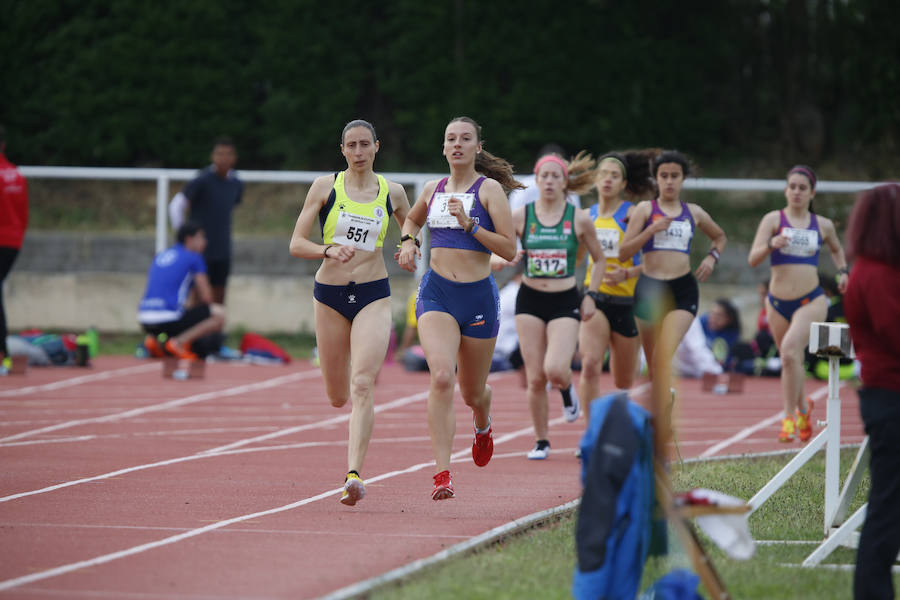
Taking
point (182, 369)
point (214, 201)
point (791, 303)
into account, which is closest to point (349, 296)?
point (791, 303)

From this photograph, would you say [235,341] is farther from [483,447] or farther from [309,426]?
[483,447]

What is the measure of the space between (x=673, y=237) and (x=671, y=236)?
0.02 m

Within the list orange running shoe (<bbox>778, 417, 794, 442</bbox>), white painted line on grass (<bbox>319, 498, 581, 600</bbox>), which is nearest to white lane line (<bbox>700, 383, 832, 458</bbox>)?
orange running shoe (<bbox>778, 417, 794, 442</bbox>)

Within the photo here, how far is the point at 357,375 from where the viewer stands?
8.23 meters

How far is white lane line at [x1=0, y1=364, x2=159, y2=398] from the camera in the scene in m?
14.6

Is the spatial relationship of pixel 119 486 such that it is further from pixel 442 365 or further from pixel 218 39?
pixel 218 39

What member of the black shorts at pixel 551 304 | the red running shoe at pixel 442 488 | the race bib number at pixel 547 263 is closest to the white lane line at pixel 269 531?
the red running shoe at pixel 442 488

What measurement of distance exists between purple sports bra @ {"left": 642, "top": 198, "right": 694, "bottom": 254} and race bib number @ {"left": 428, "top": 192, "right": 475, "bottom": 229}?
285cm

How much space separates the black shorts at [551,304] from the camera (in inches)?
406

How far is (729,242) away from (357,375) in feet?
43.2

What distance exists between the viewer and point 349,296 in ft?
27.7

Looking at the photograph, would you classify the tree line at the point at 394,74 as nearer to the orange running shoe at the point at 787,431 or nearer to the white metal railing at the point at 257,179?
the white metal railing at the point at 257,179

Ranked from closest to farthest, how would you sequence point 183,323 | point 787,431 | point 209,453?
1. point 209,453
2. point 787,431
3. point 183,323

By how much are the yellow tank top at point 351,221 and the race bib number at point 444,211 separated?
31 cm
